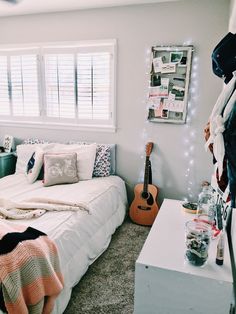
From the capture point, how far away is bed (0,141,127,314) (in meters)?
1.81

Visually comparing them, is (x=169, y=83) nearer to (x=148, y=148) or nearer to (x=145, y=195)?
(x=148, y=148)

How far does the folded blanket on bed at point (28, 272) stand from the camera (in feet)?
4.37

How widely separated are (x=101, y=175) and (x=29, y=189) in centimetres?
85

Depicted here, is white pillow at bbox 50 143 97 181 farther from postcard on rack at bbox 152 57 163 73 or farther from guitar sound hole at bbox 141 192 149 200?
postcard on rack at bbox 152 57 163 73

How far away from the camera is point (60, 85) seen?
3391 millimetres

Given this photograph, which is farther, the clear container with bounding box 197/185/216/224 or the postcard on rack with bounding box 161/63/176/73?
the postcard on rack with bounding box 161/63/176/73

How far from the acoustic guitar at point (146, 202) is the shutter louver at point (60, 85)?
1223mm

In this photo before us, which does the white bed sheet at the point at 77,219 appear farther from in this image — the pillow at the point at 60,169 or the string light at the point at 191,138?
the string light at the point at 191,138

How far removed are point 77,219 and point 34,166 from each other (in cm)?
119

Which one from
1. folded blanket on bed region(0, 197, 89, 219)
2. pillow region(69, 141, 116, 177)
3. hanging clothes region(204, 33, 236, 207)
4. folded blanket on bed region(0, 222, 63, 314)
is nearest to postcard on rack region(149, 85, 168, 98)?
pillow region(69, 141, 116, 177)

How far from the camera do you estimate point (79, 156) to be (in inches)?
118

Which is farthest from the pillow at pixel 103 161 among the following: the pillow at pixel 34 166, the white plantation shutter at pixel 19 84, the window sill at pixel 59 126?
the white plantation shutter at pixel 19 84

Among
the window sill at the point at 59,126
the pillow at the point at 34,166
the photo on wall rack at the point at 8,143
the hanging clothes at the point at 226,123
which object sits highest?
the hanging clothes at the point at 226,123

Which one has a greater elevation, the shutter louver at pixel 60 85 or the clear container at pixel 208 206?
the shutter louver at pixel 60 85
